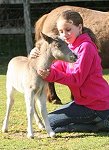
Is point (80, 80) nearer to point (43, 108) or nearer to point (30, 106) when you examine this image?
point (43, 108)

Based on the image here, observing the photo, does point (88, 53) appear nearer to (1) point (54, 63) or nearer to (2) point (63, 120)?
(1) point (54, 63)

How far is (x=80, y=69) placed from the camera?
17.6 ft

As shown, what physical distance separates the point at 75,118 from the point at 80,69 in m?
0.71

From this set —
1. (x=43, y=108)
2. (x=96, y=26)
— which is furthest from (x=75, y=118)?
(x=96, y=26)

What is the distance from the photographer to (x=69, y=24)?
543cm

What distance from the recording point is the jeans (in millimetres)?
5685

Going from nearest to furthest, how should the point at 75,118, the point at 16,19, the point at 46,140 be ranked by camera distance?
the point at 46,140 < the point at 75,118 < the point at 16,19

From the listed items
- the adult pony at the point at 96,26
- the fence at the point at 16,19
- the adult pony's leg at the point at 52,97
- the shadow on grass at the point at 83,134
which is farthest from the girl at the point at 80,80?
the fence at the point at 16,19

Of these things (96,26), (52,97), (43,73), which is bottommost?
(52,97)

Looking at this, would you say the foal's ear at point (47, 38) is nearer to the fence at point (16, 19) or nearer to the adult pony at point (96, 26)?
the adult pony at point (96, 26)

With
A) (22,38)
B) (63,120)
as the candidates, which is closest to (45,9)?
(22,38)

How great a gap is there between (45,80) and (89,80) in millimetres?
541

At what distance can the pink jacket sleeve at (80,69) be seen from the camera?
5336 mm

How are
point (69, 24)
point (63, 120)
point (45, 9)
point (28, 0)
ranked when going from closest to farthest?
1. point (69, 24)
2. point (63, 120)
3. point (28, 0)
4. point (45, 9)
